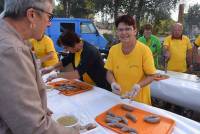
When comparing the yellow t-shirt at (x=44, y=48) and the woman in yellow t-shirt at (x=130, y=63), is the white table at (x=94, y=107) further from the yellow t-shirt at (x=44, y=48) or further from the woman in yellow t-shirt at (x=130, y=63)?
the yellow t-shirt at (x=44, y=48)

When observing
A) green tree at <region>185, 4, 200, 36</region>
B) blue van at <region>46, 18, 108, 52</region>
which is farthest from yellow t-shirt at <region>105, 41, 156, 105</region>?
green tree at <region>185, 4, 200, 36</region>

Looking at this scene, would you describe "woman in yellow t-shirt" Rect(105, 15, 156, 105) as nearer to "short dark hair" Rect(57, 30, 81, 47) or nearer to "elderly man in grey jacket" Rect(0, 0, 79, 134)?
"short dark hair" Rect(57, 30, 81, 47)

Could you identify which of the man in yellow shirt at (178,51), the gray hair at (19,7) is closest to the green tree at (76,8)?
the man in yellow shirt at (178,51)

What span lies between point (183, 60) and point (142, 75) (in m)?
2.14

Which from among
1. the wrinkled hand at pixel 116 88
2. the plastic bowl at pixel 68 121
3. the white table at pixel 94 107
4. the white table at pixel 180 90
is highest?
the wrinkled hand at pixel 116 88

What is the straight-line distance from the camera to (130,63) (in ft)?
8.10

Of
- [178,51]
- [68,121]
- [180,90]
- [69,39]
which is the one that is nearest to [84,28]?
[178,51]

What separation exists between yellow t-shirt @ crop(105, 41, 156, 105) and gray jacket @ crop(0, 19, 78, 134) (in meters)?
1.54

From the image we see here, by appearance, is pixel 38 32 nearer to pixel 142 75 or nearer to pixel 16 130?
pixel 16 130

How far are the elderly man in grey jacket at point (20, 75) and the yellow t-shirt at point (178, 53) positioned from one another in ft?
11.8

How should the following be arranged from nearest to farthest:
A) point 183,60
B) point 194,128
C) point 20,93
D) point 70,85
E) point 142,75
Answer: point 20,93
point 194,128
point 142,75
point 70,85
point 183,60

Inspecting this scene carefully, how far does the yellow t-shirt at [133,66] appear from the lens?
2438mm

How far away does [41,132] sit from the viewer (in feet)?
3.28

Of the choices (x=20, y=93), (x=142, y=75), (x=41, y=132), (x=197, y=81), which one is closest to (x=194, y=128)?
(x=142, y=75)
